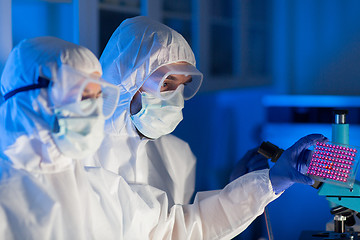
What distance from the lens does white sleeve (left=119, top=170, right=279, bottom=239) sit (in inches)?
56.4

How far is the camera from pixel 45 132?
1.05 meters

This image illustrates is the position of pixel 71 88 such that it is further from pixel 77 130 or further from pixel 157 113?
pixel 157 113

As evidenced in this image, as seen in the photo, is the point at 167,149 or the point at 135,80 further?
the point at 167,149

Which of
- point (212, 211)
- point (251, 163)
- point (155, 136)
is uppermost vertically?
point (155, 136)

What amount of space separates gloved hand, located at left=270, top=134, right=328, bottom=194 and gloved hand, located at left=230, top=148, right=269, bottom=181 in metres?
0.23

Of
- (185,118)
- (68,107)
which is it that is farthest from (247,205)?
(185,118)

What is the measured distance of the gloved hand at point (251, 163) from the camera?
5.36 ft

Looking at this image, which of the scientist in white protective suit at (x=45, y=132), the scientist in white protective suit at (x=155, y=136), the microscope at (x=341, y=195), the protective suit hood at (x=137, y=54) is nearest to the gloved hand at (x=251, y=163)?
the scientist in white protective suit at (x=155, y=136)

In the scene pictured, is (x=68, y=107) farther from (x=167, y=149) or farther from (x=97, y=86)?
(x=167, y=149)

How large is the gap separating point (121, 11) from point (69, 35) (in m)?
0.29

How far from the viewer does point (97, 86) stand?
1103mm

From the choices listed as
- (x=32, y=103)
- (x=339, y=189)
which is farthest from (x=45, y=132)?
(x=339, y=189)

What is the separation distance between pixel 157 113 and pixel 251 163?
41cm

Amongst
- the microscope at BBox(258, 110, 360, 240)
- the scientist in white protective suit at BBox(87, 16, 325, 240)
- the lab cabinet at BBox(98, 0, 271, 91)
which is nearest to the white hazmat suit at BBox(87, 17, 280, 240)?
the scientist in white protective suit at BBox(87, 16, 325, 240)
